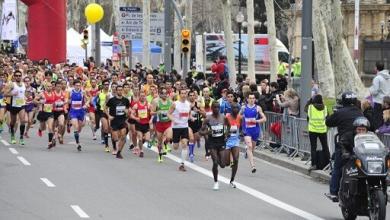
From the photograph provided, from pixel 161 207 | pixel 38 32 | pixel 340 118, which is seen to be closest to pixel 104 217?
pixel 161 207

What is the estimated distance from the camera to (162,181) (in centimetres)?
1864

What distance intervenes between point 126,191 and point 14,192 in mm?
1942

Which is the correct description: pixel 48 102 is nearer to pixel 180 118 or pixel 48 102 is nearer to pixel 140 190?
pixel 180 118

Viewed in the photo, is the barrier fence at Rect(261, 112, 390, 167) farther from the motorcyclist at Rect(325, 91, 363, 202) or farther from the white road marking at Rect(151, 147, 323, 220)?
the motorcyclist at Rect(325, 91, 363, 202)

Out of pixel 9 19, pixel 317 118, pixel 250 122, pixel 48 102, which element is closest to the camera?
pixel 317 118

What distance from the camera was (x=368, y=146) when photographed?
41.7ft

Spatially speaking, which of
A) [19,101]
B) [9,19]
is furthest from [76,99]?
[9,19]

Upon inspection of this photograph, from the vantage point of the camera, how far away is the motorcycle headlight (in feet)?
41.0

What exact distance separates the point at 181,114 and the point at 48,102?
5.34 meters

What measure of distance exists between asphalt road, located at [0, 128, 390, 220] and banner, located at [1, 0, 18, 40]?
39972mm

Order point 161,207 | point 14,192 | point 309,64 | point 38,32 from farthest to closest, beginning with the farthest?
point 38,32, point 309,64, point 14,192, point 161,207

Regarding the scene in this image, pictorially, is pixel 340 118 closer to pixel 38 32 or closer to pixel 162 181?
pixel 162 181

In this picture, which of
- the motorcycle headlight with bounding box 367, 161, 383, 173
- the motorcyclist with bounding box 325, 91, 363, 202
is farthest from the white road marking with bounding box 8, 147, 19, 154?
the motorcycle headlight with bounding box 367, 161, 383, 173

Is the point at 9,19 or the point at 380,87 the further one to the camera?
the point at 9,19
